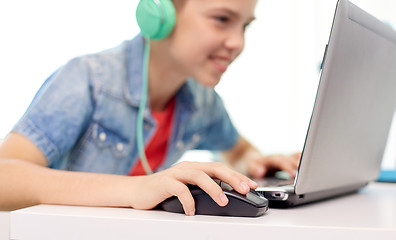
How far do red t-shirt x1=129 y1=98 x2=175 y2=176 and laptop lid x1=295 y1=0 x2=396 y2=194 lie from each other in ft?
2.08

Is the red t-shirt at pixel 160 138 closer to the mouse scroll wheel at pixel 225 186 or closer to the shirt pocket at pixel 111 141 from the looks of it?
the shirt pocket at pixel 111 141

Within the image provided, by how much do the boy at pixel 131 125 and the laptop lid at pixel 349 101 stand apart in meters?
0.11

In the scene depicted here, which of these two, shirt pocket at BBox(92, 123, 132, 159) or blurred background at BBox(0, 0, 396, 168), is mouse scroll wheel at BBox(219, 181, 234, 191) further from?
blurred background at BBox(0, 0, 396, 168)

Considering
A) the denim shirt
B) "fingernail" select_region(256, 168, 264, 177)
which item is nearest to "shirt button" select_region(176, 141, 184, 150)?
the denim shirt

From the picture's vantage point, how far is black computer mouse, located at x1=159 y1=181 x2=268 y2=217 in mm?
487

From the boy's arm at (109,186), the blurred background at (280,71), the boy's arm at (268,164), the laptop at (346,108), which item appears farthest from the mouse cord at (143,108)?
the blurred background at (280,71)

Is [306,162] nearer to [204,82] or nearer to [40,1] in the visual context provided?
[204,82]

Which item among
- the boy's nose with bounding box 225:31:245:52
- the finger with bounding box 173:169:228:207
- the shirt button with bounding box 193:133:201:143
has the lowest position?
the shirt button with bounding box 193:133:201:143

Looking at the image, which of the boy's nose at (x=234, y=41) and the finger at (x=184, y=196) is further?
the boy's nose at (x=234, y=41)

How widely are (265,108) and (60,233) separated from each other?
6.16 ft

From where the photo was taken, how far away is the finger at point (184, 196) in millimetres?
494

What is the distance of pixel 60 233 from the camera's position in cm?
47

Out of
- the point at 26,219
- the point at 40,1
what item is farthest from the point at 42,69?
the point at 26,219

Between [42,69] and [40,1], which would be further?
[40,1]
